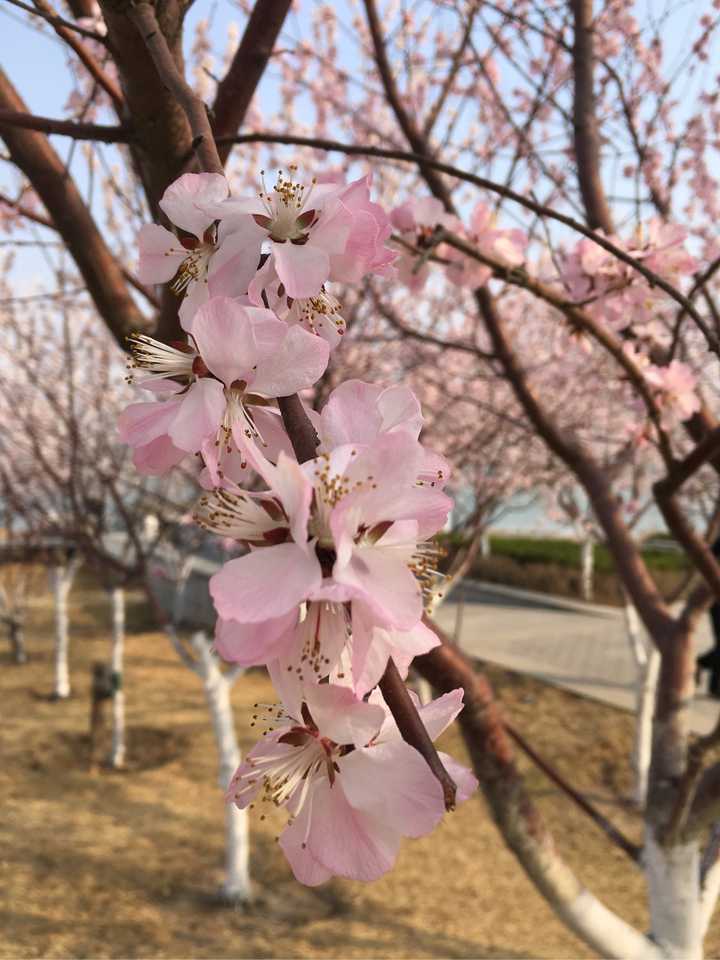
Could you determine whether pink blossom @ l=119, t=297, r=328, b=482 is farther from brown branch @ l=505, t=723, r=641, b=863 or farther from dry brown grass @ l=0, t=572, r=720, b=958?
dry brown grass @ l=0, t=572, r=720, b=958

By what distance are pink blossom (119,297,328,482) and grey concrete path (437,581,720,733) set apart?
5793 mm

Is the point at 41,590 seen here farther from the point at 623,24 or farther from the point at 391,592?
the point at 391,592

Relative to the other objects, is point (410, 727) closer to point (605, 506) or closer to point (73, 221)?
point (73, 221)

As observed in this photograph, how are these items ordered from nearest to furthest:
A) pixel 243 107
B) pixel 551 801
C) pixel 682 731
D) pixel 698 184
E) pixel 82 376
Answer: pixel 243 107
pixel 682 731
pixel 698 184
pixel 551 801
pixel 82 376

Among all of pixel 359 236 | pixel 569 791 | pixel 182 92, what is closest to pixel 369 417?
pixel 359 236

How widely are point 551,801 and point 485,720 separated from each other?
12.2 ft

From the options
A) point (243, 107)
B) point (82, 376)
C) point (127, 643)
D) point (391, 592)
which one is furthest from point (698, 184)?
point (127, 643)

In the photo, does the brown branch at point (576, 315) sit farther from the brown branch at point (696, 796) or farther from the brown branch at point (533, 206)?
the brown branch at point (696, 796)

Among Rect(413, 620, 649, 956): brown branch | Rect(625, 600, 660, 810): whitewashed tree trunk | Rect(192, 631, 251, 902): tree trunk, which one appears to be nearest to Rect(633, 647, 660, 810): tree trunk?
Rect(625, 600, 660, 810): whitewashed tree trunk

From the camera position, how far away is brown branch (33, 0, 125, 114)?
3.27 feet

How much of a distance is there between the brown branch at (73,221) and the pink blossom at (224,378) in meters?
1.01

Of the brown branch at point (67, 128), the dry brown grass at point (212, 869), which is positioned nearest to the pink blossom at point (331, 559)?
the brown branch at point (67, 128)

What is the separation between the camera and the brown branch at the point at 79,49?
998 millimetres

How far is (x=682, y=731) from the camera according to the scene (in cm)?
227
